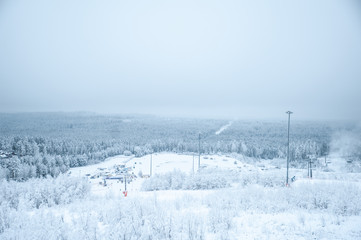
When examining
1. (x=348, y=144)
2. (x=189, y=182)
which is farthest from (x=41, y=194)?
(x=348, y=144)

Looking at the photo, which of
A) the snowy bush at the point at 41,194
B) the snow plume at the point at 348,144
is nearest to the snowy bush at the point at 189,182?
the snowy bush at the point at 41,194

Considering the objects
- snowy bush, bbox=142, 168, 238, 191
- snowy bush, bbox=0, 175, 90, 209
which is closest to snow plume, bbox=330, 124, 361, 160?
snowy bush, bbox=142, 168, 238, 191

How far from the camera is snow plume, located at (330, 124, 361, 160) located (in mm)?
40419

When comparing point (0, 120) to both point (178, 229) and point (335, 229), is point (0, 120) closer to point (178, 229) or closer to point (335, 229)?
point (178, 229)

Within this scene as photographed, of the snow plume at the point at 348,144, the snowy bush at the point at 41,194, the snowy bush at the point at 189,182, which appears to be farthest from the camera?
the snow plume at the point at 348,144

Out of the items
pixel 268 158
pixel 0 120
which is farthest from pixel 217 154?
pixel 0 120

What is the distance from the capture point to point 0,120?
140ft

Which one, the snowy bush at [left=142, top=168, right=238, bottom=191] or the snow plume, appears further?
the snow plume

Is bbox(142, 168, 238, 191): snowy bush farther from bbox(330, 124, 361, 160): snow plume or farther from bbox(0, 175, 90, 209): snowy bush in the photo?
bbox(330, 124, 361, 160): snow plume

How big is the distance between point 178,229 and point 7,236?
4.05 meters

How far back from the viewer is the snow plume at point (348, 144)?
40.4 metres

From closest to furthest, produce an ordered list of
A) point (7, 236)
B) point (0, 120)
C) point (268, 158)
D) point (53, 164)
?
point (7, 236)
point (53, 164)
point (0, 120)
point (268, 158)

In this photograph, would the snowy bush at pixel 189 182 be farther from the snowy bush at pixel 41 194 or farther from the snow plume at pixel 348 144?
the snow plume at pixel 348 144

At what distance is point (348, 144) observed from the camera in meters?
43.9
